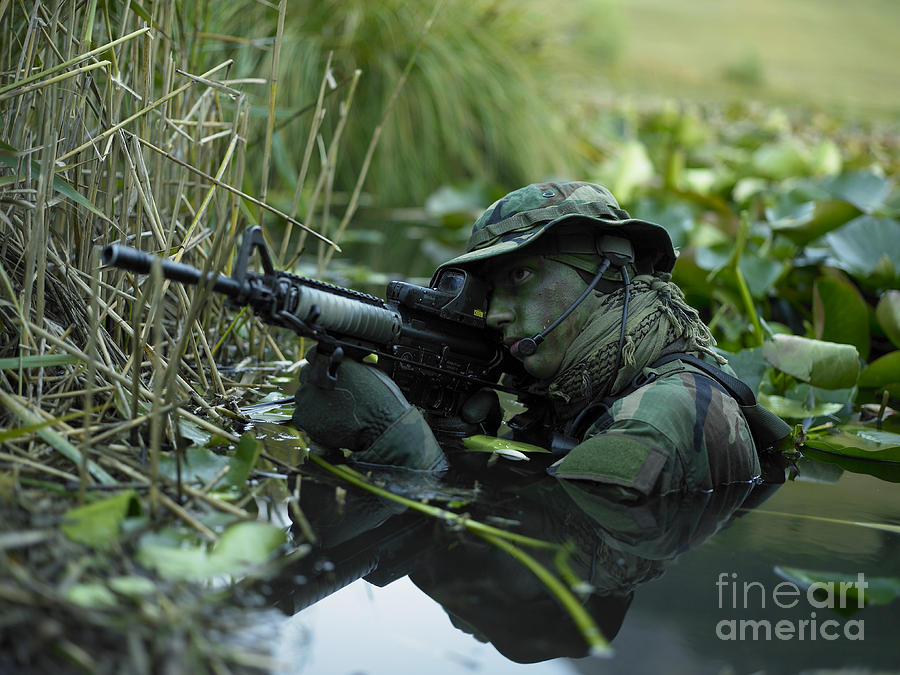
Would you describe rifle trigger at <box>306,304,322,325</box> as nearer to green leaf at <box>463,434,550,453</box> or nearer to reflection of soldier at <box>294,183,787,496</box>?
reflection of soldier at <box>294,183,787,496</box>

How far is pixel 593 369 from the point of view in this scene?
69.2 inches

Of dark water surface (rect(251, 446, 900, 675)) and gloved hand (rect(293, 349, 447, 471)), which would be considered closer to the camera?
dark water surface (rect(251, 446, 900, 675))

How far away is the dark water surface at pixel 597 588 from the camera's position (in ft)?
3.49

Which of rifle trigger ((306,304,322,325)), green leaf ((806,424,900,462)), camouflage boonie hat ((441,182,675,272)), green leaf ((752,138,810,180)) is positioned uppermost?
camouflage boonie hat ((441,182,675,272))

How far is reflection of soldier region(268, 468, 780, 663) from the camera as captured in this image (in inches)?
44.1

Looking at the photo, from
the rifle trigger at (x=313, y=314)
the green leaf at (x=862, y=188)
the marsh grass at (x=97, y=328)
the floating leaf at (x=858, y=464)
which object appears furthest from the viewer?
the green leaf at (x=862, y=188)

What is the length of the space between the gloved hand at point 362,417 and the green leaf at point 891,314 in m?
1.56

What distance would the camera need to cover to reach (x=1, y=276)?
1.45 m

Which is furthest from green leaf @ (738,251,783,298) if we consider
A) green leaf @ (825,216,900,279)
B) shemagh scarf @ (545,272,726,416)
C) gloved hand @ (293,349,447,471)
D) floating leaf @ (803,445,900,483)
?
gloved hand @ (293,349,447,471)

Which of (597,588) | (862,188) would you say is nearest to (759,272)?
(862,188)

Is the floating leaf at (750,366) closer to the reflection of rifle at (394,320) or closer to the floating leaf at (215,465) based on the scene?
the reflection of rifle at (394,320)

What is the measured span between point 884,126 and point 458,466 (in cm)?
1091

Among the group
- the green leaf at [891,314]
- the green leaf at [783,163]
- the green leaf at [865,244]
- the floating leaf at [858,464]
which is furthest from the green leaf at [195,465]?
the green leaf at [783,163]

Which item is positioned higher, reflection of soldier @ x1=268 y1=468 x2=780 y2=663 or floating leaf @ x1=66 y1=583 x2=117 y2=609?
floating leaf @ x1=66 y1=583 x2=117 y2=609
